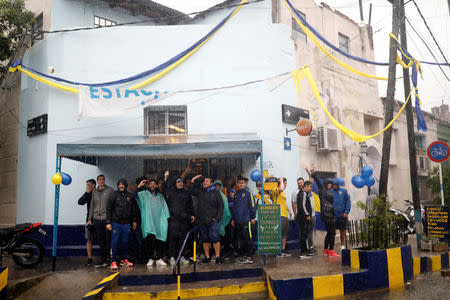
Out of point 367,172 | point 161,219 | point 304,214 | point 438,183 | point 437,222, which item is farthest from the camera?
point 438,183

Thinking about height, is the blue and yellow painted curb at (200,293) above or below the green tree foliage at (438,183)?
below

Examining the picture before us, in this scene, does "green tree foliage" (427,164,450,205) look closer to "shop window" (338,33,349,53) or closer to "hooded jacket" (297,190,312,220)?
"shop window" (338,33,349,53)

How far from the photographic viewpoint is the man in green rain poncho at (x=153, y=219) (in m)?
8.34

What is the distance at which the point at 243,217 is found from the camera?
8.62m

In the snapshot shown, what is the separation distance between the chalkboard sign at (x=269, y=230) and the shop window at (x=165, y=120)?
4195 mm

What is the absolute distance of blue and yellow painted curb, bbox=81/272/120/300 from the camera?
6.01 metres

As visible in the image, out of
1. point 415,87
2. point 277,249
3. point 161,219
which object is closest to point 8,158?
point 161,219

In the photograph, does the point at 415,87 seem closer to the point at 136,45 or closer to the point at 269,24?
the point at 269,24

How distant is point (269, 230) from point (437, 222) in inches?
202

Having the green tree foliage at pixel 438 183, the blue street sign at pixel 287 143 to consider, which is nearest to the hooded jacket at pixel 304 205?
the blue street sign at pixel 287 143

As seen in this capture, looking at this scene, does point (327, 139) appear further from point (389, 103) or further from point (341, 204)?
point (341, 204)

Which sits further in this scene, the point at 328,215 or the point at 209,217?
the point at 328,215

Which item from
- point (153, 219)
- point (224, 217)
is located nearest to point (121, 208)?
point (153, 219)

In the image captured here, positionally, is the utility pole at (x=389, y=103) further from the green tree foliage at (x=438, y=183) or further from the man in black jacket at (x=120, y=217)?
the green tree foliage at (x=438, y=183)
